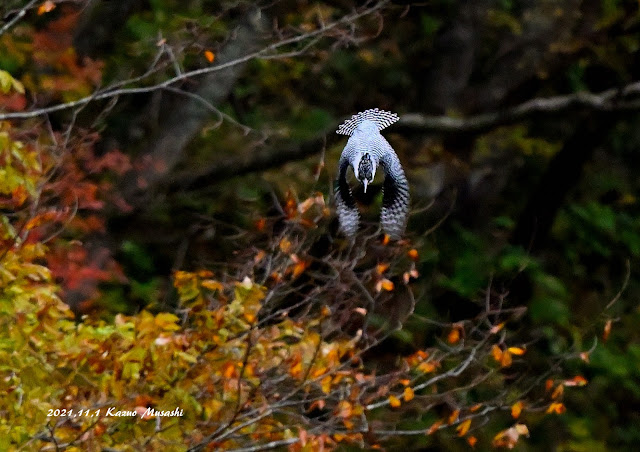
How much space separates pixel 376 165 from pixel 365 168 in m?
0.06

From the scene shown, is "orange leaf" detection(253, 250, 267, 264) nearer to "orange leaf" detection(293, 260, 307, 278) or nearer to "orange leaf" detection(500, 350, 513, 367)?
"orange leaf" detection(293, 260, 307, 278)

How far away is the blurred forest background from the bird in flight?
3272 millimetres

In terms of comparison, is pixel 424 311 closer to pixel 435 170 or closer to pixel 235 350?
pixel 435 170

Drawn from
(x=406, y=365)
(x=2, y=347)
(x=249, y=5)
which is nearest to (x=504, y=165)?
(x=249, y=5)

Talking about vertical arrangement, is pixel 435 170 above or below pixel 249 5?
below

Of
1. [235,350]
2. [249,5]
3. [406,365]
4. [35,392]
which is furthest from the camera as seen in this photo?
[249,5]

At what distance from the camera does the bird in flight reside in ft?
8.33

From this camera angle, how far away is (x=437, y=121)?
8.95m

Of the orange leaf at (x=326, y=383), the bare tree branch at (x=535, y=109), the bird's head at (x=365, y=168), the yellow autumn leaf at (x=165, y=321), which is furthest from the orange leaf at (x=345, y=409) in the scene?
the bare tree branch at (x=535, y=109)

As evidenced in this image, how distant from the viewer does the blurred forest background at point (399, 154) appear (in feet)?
24.3

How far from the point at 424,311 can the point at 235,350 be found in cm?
355

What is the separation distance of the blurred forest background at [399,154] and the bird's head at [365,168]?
360cm

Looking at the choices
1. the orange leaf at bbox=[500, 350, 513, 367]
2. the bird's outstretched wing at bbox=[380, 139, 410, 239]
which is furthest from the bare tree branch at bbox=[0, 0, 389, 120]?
the bird's outstretched wing at bbox=[380, 139, 410, 239]

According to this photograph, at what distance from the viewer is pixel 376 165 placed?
244 centimetres
